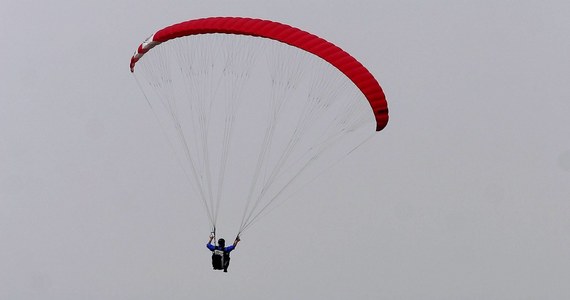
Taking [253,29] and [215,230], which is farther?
[215,230]

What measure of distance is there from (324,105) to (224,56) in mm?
3367

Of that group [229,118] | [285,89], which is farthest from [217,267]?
[285,89]

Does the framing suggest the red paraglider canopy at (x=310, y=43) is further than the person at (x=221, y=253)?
No

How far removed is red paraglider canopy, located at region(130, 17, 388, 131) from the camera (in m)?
20.0

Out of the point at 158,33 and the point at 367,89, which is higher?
the point at 158,33

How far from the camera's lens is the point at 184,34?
21.7m

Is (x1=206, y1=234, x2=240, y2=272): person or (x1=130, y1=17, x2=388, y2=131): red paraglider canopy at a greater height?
(x1=130, y1=17, x2=388, y2=131): red paraglider canopy

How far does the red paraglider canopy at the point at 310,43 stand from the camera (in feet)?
65.8

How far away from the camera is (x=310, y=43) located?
20078 millimetres

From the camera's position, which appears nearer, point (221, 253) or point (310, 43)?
point (310, 43)

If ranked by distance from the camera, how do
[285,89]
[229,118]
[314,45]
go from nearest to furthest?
[314,45] < [285,89] < [229,118]

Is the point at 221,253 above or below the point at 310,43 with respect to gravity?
below

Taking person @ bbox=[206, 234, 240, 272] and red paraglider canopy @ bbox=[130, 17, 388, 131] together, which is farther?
person @ bbox=[206, 234, 240, 272]

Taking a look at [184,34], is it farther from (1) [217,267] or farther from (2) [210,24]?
(1) [217,267]
